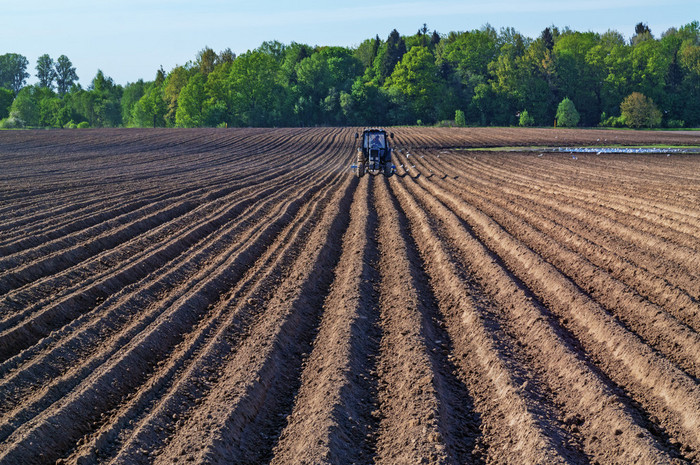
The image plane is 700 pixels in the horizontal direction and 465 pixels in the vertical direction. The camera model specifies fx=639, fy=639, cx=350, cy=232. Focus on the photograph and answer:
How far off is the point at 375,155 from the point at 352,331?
60.1 feet

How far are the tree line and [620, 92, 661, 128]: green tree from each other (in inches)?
4.3

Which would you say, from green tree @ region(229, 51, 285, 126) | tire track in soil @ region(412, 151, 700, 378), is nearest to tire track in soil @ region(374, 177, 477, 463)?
tire track in soil @ region(412, 151, 700, 378)

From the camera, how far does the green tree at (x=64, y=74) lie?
144m

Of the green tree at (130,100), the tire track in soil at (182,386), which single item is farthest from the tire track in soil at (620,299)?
the green tree at (130,100)

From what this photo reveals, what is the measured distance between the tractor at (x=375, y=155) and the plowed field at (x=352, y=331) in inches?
326

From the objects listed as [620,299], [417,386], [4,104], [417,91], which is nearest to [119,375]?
[417,386]

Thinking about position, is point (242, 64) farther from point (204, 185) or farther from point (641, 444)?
point (641, 444)

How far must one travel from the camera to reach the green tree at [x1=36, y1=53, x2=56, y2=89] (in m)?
142

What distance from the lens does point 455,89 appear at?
3450 inches

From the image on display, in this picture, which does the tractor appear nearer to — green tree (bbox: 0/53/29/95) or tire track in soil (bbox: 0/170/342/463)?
tire track in soil (bbox: 0/170/342/463)

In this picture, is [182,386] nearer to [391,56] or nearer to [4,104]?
[391,56]

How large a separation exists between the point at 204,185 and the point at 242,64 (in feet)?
224

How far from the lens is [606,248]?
11438mm

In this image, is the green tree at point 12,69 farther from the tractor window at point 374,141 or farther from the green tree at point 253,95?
the tractor window at point 374,141
